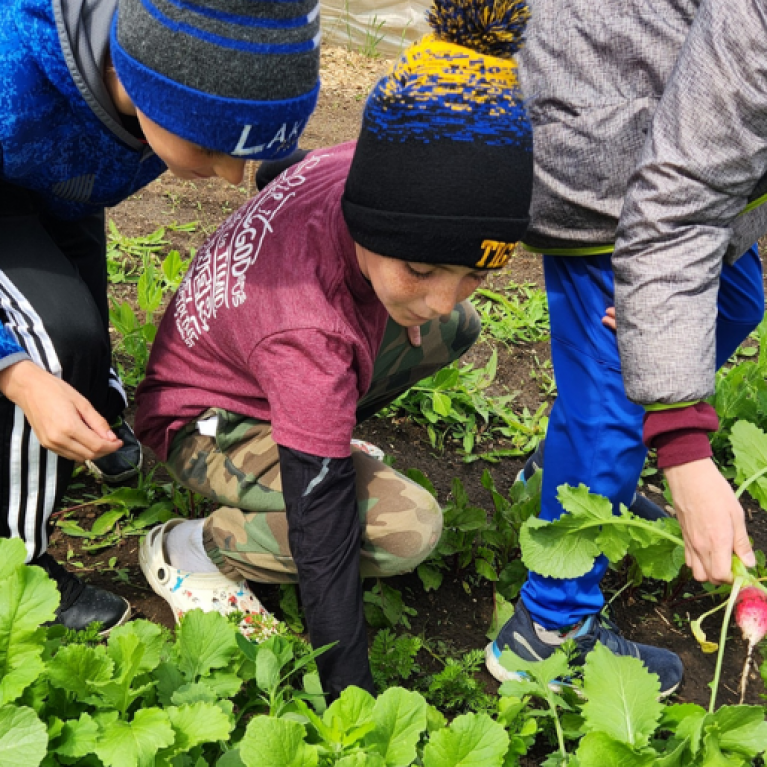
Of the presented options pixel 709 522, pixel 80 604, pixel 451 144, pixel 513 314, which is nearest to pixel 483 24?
pixel 451 144

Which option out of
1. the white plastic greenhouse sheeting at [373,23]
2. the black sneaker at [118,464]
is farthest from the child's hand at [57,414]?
the white plastic greenhouse sheeting at [373,23]

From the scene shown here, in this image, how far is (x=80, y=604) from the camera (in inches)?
74.6

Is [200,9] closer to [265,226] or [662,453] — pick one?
[265,226]

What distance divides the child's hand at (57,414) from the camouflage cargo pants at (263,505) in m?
0.33

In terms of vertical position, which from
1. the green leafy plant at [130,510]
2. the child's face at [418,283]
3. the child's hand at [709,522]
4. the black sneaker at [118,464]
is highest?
the child's face at [418,283]

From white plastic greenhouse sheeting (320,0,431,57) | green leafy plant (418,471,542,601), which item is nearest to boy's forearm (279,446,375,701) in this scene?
green leafy plant (418,471,542,601)

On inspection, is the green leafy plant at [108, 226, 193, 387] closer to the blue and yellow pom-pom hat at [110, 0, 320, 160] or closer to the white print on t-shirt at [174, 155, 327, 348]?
the white print on t-shirt at [174, 155, 327, 348]

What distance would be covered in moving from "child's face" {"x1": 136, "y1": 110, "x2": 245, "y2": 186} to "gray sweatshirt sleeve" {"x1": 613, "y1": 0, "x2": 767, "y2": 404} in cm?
66

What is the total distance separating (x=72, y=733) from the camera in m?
1.25

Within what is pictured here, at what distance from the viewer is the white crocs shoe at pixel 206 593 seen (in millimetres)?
1939

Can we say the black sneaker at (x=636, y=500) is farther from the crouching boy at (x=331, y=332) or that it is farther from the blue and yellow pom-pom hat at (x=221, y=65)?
the blue and yellow pom-pom hat at (x=221, y=65)

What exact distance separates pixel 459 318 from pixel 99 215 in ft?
3.02

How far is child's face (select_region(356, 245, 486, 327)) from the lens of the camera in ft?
5.09

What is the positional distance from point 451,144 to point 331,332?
1.31 feet
